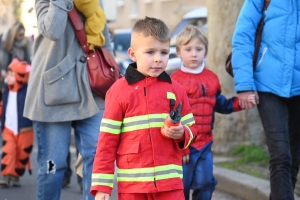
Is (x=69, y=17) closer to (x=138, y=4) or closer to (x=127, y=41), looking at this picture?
(x=127, y=41)

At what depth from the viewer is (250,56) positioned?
5.17m

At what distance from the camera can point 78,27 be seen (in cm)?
510

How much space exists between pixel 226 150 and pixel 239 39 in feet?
10.8

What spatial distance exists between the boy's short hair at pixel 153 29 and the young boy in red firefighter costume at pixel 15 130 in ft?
13.2

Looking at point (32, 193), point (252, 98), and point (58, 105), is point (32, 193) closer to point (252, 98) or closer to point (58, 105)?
point (58, 105)

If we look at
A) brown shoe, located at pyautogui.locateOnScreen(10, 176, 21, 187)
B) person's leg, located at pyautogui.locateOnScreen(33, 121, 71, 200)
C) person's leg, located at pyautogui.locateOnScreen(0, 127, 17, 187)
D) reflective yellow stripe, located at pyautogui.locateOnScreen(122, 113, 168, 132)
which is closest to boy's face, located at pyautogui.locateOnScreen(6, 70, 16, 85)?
person's leg, located at pyautogui.locateOnScreen(0, 127, 17, 187)

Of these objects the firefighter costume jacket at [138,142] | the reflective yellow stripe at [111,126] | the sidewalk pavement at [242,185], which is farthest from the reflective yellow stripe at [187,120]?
the sidewalk pavement at [242,185]

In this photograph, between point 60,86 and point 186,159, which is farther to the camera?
point 186,159

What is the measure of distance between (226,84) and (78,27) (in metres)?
3.71

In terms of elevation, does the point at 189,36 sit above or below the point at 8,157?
above

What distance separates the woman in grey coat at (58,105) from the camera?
5066mm

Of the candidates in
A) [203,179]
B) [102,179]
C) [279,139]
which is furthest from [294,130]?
[102,179]

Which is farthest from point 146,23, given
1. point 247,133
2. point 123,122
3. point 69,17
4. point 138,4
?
point 138,4

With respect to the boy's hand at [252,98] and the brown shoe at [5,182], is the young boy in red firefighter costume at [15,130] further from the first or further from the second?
the boy's hand at [252,98]
